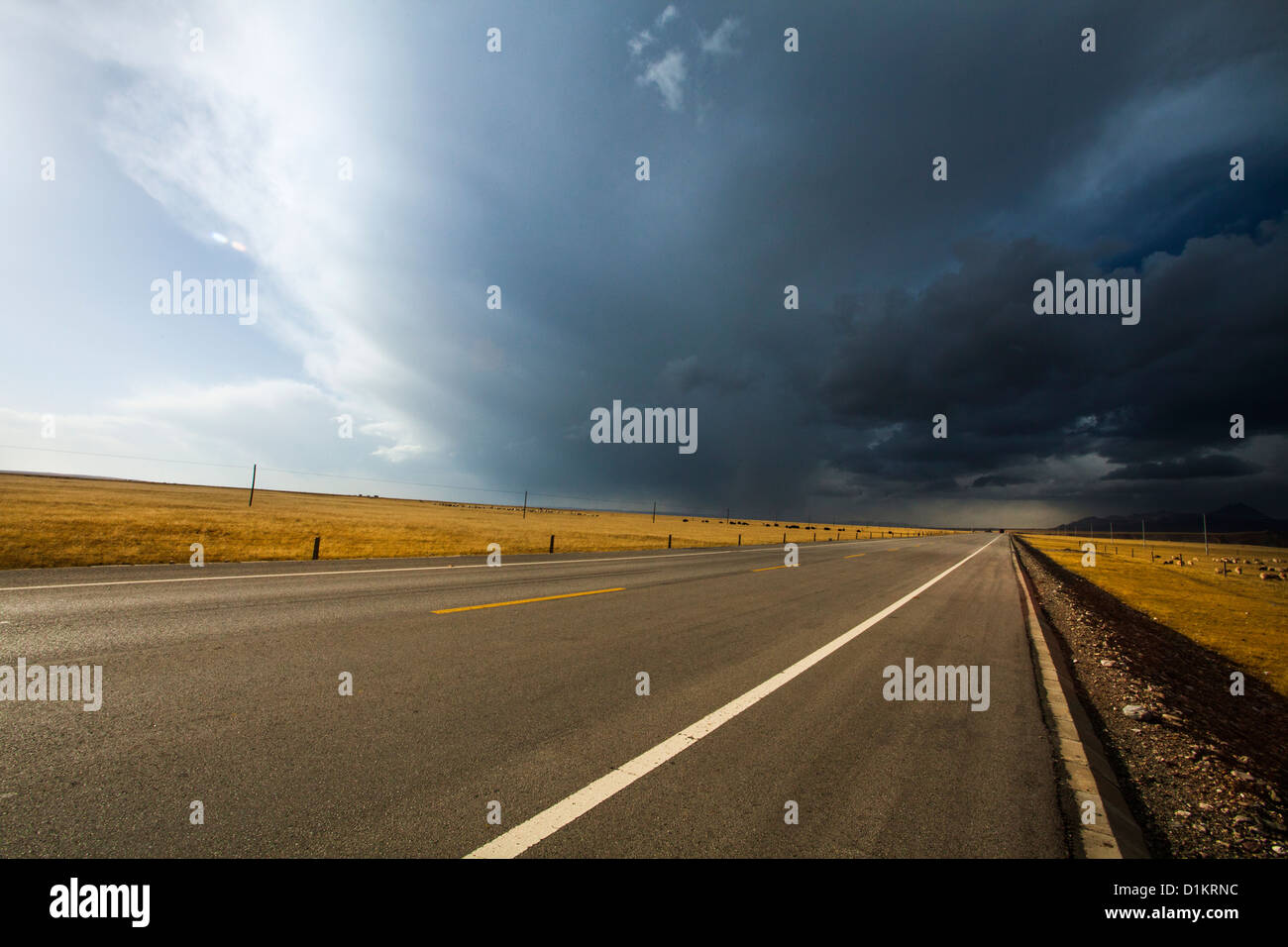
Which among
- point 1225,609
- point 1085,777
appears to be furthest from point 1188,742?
point 1225,609

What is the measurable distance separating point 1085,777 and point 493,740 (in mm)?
4517

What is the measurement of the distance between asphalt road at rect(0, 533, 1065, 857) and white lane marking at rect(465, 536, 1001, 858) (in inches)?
0.9

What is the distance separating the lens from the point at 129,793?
2961 mm

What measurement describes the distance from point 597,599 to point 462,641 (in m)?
3.67

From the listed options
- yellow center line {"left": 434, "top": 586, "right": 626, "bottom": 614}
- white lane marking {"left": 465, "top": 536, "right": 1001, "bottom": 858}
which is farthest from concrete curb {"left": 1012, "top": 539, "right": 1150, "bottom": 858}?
yellow center line {"left": 434, "top": 586, "right": 626, "bottom": 614}

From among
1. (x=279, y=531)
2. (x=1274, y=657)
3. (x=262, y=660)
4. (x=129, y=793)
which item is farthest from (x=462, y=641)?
(x=279, y=531)

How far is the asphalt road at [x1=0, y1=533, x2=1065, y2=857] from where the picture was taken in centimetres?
274

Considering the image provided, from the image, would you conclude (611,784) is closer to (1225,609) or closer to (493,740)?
(493,740)

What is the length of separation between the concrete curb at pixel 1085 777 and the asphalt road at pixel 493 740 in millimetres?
175

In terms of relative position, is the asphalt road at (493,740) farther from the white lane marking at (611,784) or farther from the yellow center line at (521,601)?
the yellow center line at (521,601)

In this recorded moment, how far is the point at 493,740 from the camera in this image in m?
3.82

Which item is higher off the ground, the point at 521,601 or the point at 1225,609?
the point at 521,601

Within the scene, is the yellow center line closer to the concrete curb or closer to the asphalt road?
the asphalt road
